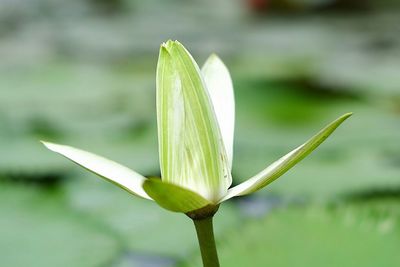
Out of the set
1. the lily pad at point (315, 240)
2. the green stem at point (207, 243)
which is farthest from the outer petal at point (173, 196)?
the lily pad at point (315, 240)

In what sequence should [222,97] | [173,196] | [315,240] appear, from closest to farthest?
[173,196] < [222,97] < [315,240]

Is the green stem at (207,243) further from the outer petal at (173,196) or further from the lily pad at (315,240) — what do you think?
the lily pad at (315,240)

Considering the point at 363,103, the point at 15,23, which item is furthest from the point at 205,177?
the point at 15,23

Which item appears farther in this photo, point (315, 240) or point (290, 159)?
point (315, 240)

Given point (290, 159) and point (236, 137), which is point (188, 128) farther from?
point (236, 137)

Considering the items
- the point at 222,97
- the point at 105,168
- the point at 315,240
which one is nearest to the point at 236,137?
the point at 315,240

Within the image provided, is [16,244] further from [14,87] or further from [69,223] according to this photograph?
[14,87]
